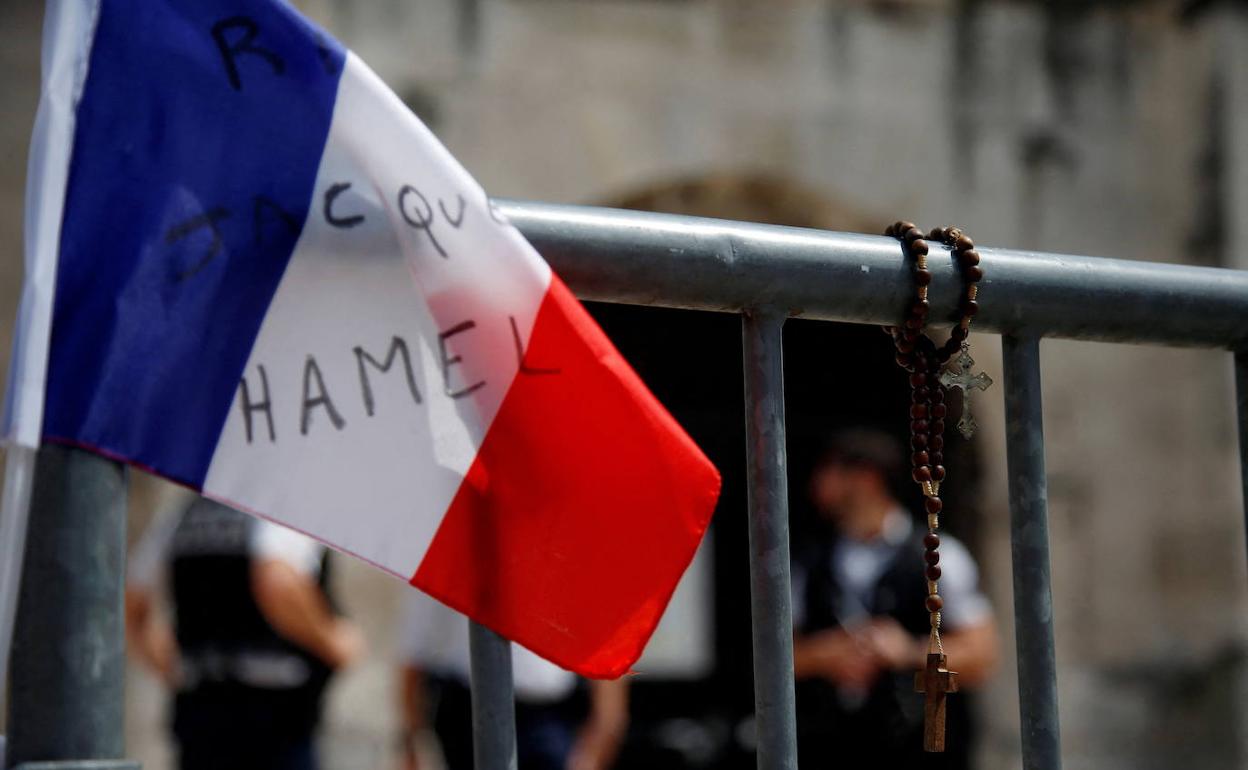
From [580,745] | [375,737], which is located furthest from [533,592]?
[375,737]

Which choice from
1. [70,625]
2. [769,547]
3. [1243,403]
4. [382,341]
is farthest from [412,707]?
[70,625]

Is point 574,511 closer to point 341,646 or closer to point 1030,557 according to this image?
point 1030,557

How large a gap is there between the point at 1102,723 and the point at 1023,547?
5249 mm

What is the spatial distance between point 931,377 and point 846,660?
283 centimetres

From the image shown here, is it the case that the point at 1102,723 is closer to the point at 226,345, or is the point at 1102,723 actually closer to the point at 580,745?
the point at 580,745

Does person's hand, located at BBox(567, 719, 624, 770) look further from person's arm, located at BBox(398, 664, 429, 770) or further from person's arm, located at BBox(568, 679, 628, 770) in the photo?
person's arm, located at BBox(398, 664, 429, 770)

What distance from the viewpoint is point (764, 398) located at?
4.25 ft

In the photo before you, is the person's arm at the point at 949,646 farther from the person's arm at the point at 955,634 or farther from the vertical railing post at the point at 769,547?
the vertical railing post at the point at 769,547

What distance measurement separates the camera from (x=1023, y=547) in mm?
1413

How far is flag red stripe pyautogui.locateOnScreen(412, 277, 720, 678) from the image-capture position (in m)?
1.18

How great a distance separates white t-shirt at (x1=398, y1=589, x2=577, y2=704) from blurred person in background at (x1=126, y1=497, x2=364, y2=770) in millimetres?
284

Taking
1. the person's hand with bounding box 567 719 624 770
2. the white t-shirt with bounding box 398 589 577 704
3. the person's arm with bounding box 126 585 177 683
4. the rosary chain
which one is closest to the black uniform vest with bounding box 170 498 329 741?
the person's arm with bounding box 126 585 177 683

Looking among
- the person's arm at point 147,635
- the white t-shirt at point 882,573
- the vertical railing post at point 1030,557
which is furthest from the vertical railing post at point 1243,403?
the person's arm at point 147,635

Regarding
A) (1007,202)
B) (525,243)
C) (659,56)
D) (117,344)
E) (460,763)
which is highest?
Answer: (659,56)
